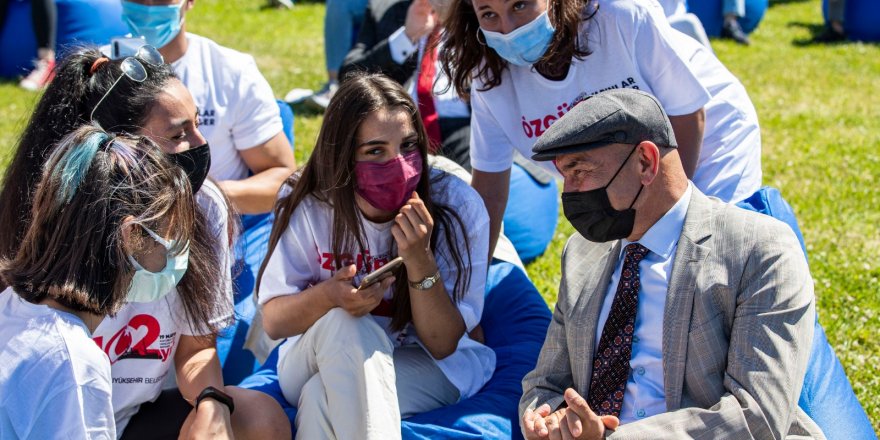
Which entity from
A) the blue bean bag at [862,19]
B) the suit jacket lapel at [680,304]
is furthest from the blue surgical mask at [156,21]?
the blue bean bag at [862,19]

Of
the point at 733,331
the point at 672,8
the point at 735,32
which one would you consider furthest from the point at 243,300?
the point at 735,32

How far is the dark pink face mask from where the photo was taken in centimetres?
316

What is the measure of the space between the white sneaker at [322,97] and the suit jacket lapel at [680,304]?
6.04 metres

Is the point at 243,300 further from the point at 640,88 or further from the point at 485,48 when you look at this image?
the point at 640,88

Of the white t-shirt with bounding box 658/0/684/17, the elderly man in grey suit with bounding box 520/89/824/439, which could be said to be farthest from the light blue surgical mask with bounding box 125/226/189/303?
the white t-shirt with bounding box 658/0/684/17

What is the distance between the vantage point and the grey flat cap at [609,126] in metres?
2.52

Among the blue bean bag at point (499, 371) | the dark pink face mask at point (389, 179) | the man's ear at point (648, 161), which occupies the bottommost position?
the blue bean bag at point (499, 371)

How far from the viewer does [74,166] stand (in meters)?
2.48

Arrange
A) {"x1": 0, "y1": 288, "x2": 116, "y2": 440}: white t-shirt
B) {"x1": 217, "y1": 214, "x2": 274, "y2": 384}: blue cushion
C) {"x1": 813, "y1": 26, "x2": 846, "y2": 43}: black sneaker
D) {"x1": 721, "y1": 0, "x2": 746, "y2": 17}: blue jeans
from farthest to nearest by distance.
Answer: {"x1": 813, "y1": 26, "x2": 846, "y2": 43}: black sneaker → {"x1": 721, "y1": 0, "x2": 746, "y2": 17}: blue jeans → {"x1": 217, "y1": 214, "x2": 274, "y2": 384}: blue cushion → {"x1": 0, "y1": 288, "x2": 116, "y2": 440}: white t-shirt

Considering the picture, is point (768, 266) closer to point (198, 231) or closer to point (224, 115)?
point (198, 231)

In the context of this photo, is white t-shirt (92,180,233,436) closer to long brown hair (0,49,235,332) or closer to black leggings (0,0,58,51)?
long brown hair (0,49,235,332)

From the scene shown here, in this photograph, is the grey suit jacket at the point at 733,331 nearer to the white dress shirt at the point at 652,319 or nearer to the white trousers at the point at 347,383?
the white dress shirt at the point at 652,319

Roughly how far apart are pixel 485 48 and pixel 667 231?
1126 mm

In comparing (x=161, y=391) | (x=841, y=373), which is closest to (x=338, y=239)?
(x=161, y=391)
